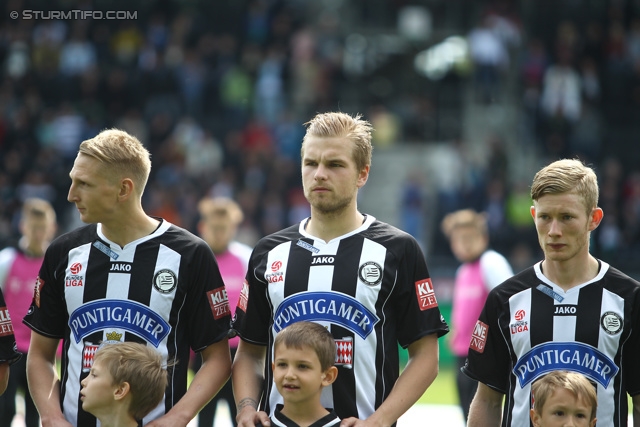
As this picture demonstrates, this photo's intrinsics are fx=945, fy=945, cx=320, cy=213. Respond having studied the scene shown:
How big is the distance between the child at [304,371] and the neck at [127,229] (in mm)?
809

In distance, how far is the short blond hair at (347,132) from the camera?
4012mm

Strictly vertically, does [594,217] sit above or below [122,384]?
above

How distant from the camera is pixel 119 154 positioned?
4051 mm

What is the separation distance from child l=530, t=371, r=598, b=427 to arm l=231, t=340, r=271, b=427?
1100 millimetres

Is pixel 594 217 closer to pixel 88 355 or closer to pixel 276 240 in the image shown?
pixel 276 240

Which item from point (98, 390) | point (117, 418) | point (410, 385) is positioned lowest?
point (117, 418)

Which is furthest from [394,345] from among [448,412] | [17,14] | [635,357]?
[17,14]

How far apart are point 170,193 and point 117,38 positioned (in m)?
4.82

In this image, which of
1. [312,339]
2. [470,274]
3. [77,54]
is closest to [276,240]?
[312,339]

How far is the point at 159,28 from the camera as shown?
65.6 feet

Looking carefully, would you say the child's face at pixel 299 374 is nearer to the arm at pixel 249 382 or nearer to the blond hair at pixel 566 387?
the arm at pixel 249 382

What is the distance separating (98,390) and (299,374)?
2.70ft

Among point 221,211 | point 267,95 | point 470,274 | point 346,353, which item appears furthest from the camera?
point 267,95

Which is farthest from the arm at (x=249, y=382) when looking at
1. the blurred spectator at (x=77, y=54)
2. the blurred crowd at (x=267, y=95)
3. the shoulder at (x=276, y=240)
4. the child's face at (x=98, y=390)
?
the blurred spectator at (x=77, y=54)
